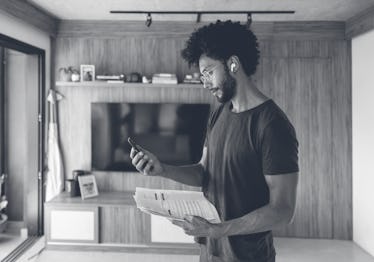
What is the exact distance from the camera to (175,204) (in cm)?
118

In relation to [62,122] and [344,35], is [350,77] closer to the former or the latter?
[344,35]

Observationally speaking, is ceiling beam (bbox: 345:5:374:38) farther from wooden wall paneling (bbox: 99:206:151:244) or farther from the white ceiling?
wooden wall paneling (bbox: 99:206:151:244)

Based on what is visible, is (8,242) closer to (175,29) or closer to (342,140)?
(175,29)

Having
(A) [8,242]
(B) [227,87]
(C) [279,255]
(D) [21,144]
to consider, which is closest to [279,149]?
(B) [227,87]

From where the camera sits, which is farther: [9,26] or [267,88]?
[267,88]

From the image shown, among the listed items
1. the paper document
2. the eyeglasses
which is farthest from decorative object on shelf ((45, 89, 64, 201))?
the eyeglasses

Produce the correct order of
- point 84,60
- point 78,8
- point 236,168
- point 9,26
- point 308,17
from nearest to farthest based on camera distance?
point 236,168, point 9,26, point 78,8, point 308,17, point 84,60

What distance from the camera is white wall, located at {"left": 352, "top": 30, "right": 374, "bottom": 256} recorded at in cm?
363

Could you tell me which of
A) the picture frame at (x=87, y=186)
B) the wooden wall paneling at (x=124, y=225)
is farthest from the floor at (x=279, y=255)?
the picture frame at (x=87, y=186)

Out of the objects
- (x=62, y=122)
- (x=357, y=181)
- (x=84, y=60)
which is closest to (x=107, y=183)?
(x=62, y=122)

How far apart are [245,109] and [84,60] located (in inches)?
131

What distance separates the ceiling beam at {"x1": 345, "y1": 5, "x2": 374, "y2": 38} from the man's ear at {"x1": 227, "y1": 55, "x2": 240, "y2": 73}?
114 inches

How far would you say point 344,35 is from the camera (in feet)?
13.3

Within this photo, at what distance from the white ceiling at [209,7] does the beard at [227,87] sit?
92.3 inches
